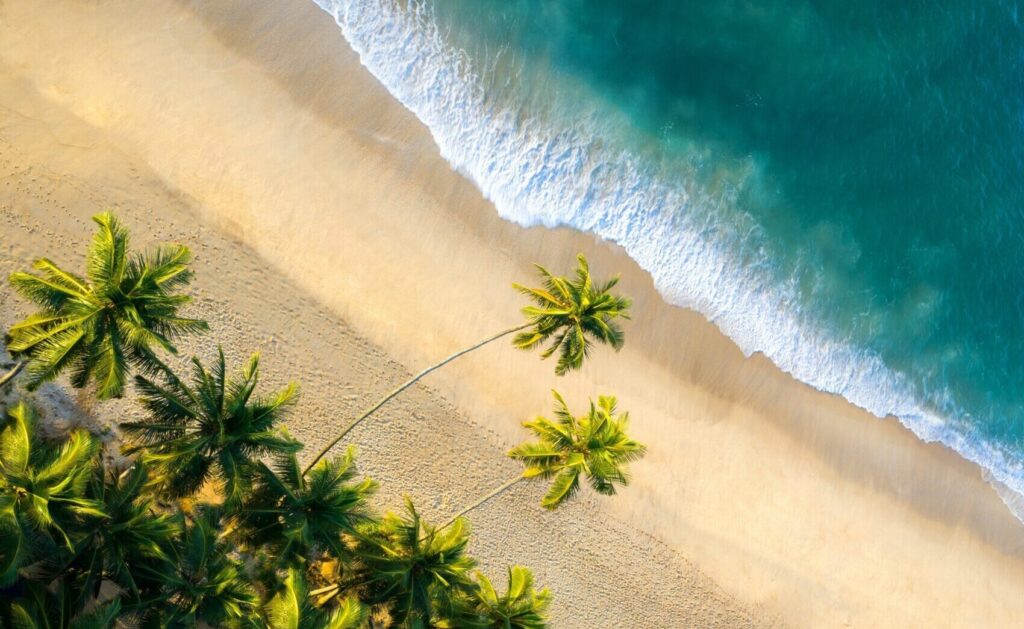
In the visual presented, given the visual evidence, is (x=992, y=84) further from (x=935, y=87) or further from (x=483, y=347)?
(x=483, y=347)

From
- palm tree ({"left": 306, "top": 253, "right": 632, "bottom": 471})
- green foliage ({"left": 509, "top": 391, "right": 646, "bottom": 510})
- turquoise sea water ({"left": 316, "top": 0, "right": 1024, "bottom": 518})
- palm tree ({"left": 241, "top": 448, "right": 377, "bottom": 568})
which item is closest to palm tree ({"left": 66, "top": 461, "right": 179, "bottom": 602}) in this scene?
palm tree ({"left": 241, "top": 448, "right": 377, "bottom": 568})

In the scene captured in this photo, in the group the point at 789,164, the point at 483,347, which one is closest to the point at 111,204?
the point at 483,347

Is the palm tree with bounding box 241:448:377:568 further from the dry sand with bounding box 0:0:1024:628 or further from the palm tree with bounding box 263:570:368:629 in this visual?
the dry sand with bounding box 0:0:1024:628

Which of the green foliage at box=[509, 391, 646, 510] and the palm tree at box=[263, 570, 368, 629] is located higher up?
the green foliage at box=[509, 391, 646, 510]

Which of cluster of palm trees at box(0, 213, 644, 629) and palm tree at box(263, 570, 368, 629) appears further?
palm tree at box(263, 570, 368, 629)

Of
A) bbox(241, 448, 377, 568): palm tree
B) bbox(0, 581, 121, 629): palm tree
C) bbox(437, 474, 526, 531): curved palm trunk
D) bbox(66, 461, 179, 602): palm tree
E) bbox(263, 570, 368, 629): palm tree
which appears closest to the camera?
bbox(0, 581, 121, 629): palm tree

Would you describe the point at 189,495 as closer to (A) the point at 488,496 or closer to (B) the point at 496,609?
(B) the point at 496,609

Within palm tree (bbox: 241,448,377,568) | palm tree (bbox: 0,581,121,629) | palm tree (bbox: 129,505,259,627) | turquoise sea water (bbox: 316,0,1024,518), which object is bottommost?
palm tree (bbox: 0,581,121,629)
